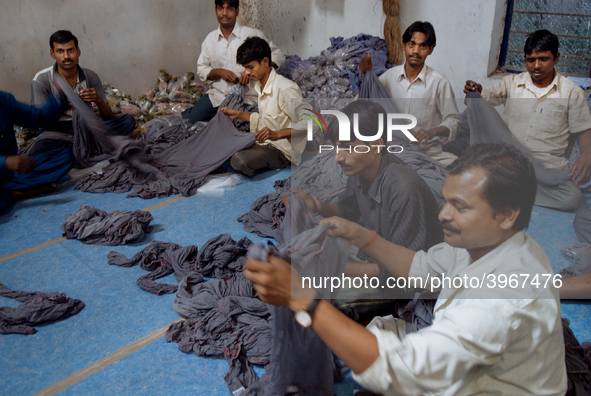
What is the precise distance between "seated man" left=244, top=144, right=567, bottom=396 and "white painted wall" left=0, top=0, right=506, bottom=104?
12.0ft

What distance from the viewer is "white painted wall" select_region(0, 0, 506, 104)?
178 inches

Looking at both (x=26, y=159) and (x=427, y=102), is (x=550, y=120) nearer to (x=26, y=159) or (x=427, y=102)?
(x=427, y=102)

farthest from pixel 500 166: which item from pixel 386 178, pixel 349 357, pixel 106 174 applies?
pixel 106 174

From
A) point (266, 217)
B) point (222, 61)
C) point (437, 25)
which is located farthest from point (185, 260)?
point (437, 25)

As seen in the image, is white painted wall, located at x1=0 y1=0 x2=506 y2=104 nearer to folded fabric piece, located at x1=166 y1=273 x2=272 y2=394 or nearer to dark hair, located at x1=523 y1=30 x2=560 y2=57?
dark hair, located at x1=523 y1=30 x2=560 y2=57

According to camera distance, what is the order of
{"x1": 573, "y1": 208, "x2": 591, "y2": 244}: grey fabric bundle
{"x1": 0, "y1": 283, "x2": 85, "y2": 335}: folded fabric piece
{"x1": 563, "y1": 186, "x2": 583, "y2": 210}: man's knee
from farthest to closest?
{"x1": 0, "y1": 283, "x2": 85, "y2": 335}: folded fabric piece → {"x1": 573, "y1": 208, "x2": 591, "y2": 244}: grey fabric bundle → {"x1": 563, "y1": 186, "x2": 583, "y2": 210}: man's knee

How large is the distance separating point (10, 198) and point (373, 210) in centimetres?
338

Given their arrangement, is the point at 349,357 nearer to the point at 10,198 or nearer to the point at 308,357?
the point at 308,357

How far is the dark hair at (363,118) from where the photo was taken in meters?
1.63

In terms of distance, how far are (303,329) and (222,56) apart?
447 cm

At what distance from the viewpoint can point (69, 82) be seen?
14.0 ft

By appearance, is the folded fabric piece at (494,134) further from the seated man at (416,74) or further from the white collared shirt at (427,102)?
the seated man at (416,74)

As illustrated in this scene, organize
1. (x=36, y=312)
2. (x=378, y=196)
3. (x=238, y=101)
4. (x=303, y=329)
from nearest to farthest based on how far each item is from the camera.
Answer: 1. (x=303, y=329)
2. (x=378, y=196)
3. (x=36, y=312)
4. (x=238, y=101)

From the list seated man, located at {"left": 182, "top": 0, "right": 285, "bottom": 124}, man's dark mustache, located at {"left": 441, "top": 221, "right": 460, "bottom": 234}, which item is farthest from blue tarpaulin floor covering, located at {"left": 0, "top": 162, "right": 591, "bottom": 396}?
seated man, located at {"left": 182, "top": 0, "right": 285, "bottom": 124}
